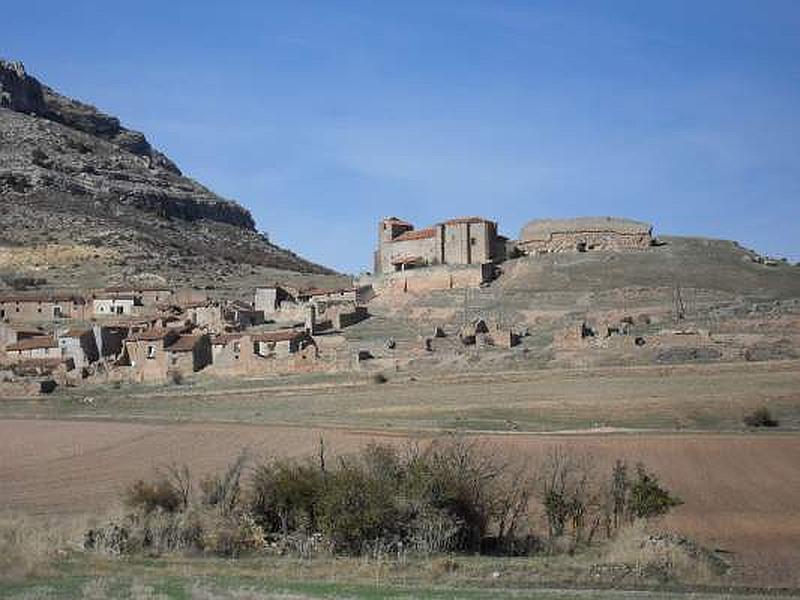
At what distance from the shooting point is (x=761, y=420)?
39.9m

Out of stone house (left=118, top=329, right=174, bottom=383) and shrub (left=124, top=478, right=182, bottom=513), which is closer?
shrub (left=124, top=478, right=182, bottom=513)

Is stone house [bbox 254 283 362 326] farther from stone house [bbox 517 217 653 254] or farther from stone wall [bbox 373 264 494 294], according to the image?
stone house [bbox 517 217 653 254]

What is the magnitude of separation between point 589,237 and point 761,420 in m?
40.6

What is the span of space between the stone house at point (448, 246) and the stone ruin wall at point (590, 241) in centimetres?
289

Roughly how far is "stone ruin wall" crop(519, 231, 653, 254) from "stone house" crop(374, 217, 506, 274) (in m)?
2.89

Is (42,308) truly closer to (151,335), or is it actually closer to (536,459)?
(151,335)

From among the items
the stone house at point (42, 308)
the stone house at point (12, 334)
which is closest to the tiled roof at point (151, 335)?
the stone house at point (12, 334)

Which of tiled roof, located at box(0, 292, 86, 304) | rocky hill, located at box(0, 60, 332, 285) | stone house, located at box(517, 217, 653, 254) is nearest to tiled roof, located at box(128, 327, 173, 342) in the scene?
tiled roof, located at box(0, 292, 86, 304)

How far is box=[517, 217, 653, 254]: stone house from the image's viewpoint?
260 ft

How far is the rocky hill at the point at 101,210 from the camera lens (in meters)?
95.1

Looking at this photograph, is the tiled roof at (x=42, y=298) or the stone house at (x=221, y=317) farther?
the tiled roof at (x=42, y=298)

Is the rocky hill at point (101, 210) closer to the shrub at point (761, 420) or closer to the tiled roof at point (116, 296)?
the tiled roof at point (116, 296)

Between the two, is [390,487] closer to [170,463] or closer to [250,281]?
[170,463]

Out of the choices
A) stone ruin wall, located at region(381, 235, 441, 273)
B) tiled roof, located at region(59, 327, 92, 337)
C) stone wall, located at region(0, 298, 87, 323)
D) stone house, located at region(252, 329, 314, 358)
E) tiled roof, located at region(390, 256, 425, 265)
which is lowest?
stone house, located at region(252, 329, 314, 358)
